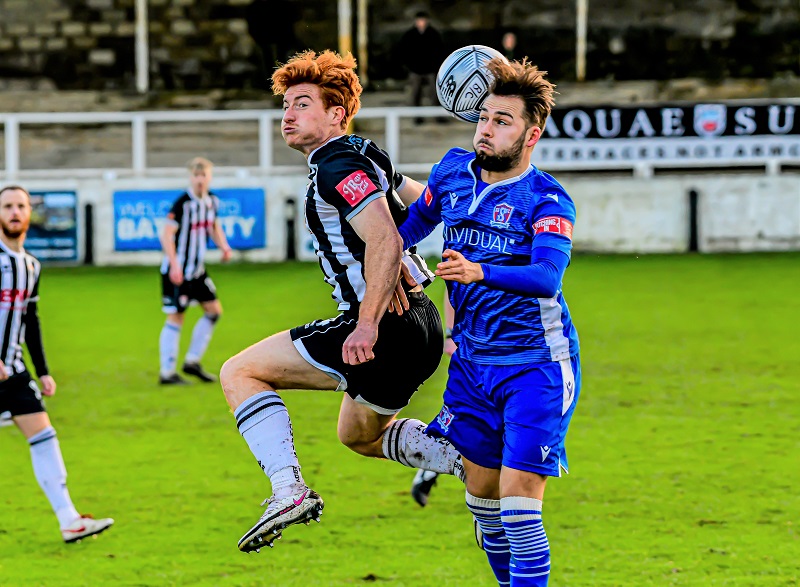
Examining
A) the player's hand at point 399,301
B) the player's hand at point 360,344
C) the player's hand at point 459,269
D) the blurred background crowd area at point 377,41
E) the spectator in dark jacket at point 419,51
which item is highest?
the blurred background crowd area at point 377,41

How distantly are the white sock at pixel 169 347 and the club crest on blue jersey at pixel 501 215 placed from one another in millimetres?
6863

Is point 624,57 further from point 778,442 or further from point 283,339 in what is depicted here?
point 283,339

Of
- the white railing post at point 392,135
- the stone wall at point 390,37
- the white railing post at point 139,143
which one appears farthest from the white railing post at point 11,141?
the stone wall at point 390,37

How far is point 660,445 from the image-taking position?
900 cm

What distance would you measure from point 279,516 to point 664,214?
1531cm

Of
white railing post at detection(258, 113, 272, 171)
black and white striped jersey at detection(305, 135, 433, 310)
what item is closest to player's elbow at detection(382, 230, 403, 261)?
black and white striped jersey at detection(305, 135, 433, 310)

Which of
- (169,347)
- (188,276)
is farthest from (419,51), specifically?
(169,347)

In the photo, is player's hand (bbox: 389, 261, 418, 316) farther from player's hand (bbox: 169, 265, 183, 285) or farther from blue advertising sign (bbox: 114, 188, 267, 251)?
blue advertising sign (bbox: 114, 188, 267, 251)

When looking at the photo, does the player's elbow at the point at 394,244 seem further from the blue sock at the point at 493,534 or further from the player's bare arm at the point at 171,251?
the player's bare arm at the point at 171,251

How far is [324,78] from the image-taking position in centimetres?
571

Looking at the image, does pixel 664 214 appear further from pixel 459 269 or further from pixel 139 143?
pixel 459 269

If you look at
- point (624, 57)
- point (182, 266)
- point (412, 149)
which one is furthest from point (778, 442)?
point (624, 57)

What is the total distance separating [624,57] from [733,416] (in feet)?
82.4

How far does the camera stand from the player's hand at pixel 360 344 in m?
5.41
